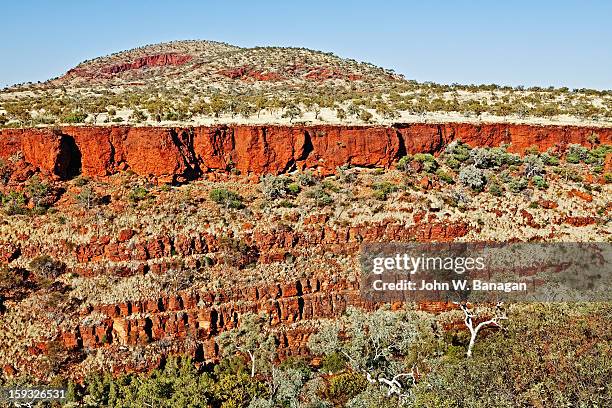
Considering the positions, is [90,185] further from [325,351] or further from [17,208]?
[325,351]

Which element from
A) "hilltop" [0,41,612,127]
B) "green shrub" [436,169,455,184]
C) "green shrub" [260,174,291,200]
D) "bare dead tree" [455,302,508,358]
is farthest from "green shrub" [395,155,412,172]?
"bare dead tree" [455,302,508,358]

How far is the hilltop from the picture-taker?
144 ft

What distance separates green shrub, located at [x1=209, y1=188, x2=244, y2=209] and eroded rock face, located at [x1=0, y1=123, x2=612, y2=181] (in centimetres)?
321

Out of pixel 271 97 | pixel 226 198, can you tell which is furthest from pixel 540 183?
pixel 271 97

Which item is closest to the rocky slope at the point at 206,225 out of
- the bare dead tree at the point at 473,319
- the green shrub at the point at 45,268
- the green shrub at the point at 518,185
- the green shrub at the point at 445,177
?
the green shrub at the point at 45,268

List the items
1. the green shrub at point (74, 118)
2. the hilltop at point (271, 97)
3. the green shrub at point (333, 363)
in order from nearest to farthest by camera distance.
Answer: the green shrub at point (333, 363), the green shrub at point (74, 118), the hilltop at point (271, 97)

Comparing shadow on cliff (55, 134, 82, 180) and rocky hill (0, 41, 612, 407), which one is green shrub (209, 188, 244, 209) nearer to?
rocky hill (0, 41, 612, 407)

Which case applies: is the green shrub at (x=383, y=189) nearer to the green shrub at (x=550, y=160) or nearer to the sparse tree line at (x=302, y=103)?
the sparse tree line at (x=302, y=103)

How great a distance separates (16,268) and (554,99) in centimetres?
5600

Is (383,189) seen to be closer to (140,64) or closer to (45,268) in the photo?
(45,268)
